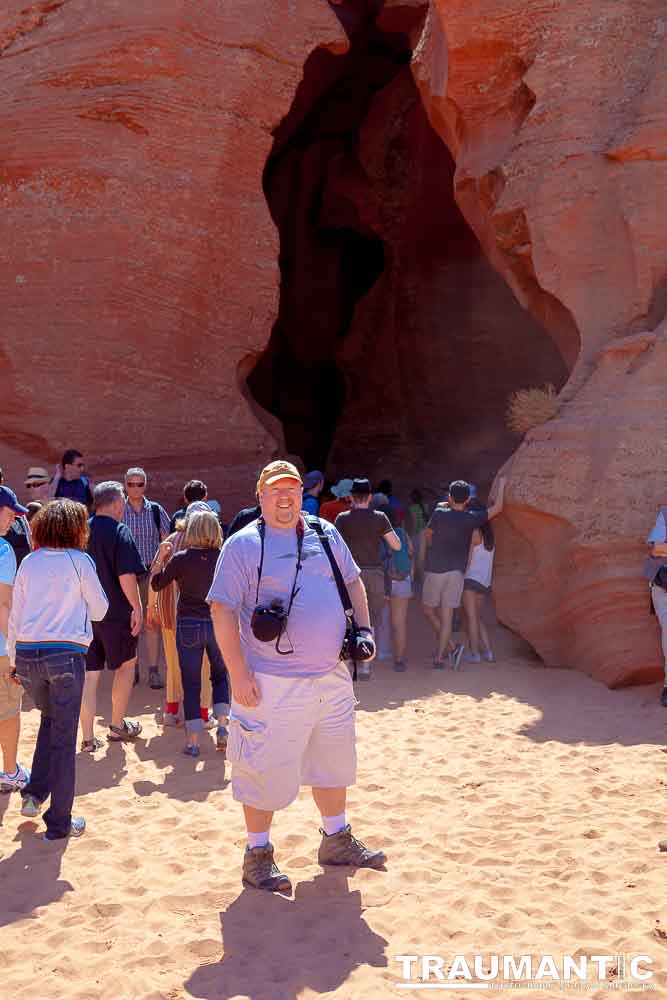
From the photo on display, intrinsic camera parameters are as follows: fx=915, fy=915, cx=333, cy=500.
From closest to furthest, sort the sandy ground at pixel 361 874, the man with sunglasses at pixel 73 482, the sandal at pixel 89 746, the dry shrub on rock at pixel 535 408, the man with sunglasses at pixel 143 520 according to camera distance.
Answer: the sandy ground at pixel 361 874, the sandal at pixel 89 746, the man with sunglasses at pixel 143 520, the man with sunglasses at pixel 73 482, the dry shrub on rock at pixel 535 408

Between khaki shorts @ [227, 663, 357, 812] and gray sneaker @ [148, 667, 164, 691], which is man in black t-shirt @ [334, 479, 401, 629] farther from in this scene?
khaki shorts @ [227, 663, 357, 812]

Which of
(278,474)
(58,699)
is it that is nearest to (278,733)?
(278,474)

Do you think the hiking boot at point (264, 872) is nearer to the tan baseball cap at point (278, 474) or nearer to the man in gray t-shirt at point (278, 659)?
the man in gray t-shirt at point (278, 659)

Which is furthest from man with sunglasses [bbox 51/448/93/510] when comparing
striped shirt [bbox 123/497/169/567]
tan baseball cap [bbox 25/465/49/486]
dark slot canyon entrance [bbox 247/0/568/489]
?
dark slot canyon entrance [bbox 247/0/568/489]

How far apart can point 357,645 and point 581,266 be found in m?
6.34

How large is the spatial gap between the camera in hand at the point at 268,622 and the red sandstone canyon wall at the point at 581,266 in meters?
4.61

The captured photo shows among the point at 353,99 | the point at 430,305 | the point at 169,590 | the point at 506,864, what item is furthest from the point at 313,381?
the point at 506,864

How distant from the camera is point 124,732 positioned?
19.6 feet

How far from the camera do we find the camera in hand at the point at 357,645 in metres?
3.74

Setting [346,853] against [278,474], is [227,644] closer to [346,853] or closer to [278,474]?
[278,474]

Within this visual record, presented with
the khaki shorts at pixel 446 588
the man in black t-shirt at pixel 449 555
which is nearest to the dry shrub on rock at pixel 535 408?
the man in black t-shirt at pixel 449 555

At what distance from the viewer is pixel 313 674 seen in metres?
3.67

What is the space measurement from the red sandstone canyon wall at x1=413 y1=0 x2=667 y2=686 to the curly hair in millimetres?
4654

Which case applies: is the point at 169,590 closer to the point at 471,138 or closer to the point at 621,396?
the point at 621,396
